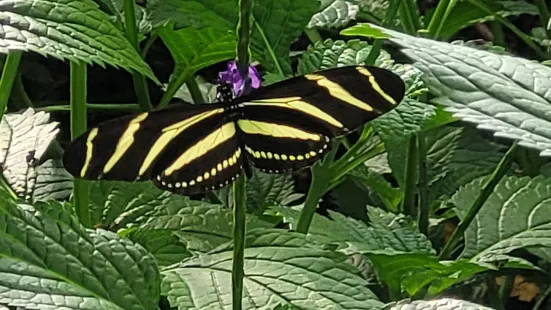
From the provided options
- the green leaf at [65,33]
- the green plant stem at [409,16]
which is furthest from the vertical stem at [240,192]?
the green plant stem at [409,16]

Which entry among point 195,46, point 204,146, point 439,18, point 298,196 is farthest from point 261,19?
point 204,146

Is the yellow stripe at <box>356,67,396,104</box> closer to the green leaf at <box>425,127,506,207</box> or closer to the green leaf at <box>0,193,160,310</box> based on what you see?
the green leaf at <box>0,193,160,310</box>

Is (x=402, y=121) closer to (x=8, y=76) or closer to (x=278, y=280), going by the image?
(x=278, y=280)

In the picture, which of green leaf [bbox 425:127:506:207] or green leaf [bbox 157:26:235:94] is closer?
green leaf [bbox 157:26:235:94]

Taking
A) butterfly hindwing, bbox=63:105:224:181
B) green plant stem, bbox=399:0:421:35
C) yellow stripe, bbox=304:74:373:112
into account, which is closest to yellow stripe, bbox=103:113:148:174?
butterfly hindwing, bbox=63:105:224:181

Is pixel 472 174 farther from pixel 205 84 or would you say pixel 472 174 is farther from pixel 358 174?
pixel 205 84

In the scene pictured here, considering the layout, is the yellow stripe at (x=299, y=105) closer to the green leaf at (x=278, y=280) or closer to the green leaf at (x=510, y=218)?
the green leaf at (x=278, y=280)
